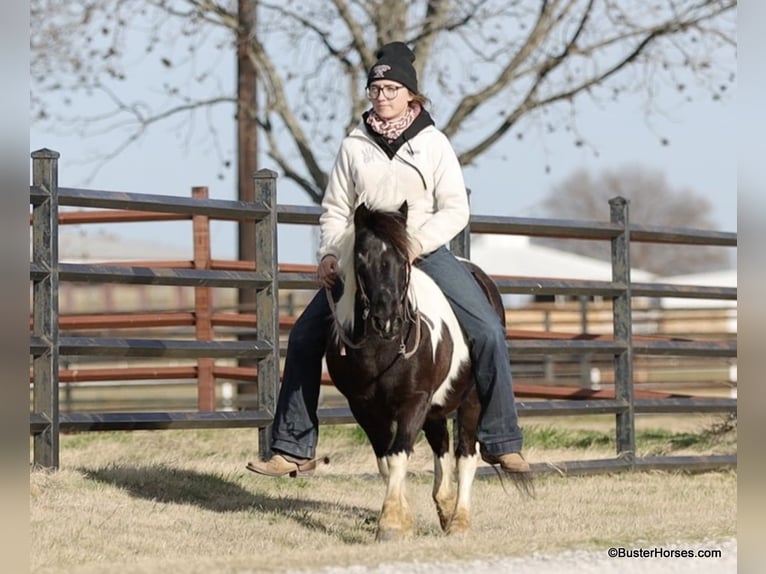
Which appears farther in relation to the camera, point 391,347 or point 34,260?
point 34,260

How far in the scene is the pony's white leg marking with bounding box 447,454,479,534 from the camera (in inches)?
286

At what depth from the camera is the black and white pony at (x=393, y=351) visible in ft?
21.2

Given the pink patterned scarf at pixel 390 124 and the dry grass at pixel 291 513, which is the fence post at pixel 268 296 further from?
the pink patterned scarf at pixel 390 124

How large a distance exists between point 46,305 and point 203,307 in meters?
4.03

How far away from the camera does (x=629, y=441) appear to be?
10781 millimetres

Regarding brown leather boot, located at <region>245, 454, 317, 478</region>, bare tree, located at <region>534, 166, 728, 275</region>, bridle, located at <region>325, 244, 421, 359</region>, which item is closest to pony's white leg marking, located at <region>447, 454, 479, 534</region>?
brown leather boot, located at <region>245, 454, 317, 478</region>

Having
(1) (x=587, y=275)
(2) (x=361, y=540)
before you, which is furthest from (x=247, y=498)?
(1) (x=587, y=275)

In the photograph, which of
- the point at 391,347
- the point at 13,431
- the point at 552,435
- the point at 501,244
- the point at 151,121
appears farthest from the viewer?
the point at 501,244

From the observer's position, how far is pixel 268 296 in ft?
30.8

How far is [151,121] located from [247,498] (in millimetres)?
10843

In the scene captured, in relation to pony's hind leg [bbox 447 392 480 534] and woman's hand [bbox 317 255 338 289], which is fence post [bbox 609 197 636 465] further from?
woman's hand [bbox 317 255 338 289]

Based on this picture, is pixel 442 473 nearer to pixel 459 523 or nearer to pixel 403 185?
pixel 459 523

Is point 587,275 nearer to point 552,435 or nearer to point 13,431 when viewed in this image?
point 552,435

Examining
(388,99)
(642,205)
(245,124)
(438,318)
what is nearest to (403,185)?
(388,99)
